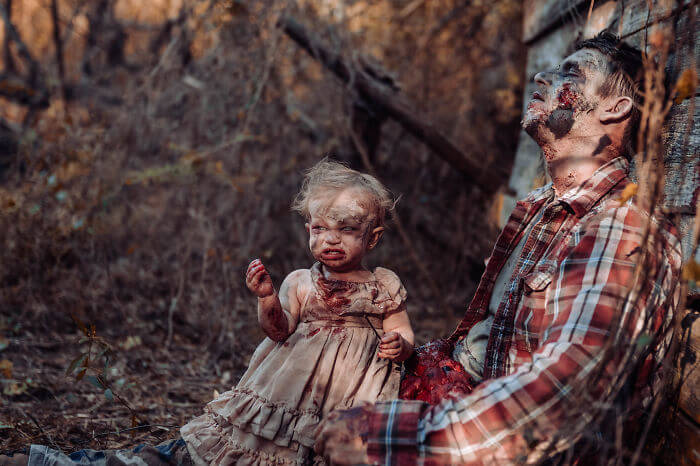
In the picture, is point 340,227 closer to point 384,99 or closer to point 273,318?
point 273,318

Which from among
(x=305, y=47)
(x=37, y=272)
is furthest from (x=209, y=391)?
(x=305, y=47)

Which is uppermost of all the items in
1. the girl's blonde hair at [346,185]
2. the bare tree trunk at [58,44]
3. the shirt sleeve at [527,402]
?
the bare tree trunk at [58,44]

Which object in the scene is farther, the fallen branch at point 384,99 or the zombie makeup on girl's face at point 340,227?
the fallen branch at point 384,99

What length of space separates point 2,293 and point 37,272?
0.92ft

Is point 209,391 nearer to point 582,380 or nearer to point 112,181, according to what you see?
point 112,181

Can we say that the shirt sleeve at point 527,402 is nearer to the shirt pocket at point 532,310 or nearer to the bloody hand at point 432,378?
the shirt pocket at point 532,310

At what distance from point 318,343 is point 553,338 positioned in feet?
2.82

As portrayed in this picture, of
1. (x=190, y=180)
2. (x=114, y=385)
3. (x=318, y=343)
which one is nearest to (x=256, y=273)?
(x=318, y=343)

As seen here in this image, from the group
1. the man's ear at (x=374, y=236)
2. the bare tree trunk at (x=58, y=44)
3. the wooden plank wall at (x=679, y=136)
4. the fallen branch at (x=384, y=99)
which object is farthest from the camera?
the bare tree trunk at (x=58, y=44)

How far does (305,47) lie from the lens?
4844 mm

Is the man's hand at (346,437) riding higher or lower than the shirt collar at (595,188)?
lower

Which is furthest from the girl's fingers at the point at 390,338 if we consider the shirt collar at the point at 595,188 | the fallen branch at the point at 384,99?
the fallen branch at the point at 384,99

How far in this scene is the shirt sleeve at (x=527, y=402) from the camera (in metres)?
1.48

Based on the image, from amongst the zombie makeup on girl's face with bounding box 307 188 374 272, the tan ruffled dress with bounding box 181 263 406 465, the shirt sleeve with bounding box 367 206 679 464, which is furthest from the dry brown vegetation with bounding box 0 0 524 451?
the shirt sleeve with bounding box 367 206 679 464
